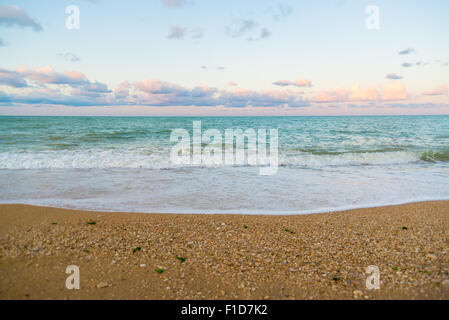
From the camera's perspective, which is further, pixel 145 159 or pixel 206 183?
pixel 145 159

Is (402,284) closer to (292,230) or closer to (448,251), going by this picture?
(448,251)

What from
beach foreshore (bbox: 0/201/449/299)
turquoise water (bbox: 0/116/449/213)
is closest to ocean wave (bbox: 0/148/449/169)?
turquoise water (bbox: 0/116/449/213)

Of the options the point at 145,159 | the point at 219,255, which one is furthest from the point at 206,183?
the point at 145,159

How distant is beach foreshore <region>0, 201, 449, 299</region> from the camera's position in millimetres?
3355

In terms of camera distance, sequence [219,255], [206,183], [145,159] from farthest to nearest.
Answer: [145,159] → [206,183] → [219,255]

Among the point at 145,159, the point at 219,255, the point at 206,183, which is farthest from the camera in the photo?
the point at 145,159

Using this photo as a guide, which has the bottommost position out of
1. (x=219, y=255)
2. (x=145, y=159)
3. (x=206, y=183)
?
(x=219, y=255)

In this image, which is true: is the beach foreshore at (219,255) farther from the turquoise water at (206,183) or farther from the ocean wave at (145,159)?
the ocean wave at (145,159)

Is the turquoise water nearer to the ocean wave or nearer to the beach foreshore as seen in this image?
the ocean wave

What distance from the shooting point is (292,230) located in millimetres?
5320

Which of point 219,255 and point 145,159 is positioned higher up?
point 145,159

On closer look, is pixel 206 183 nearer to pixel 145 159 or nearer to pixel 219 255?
pixel 219 255

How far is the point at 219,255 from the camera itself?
420cm

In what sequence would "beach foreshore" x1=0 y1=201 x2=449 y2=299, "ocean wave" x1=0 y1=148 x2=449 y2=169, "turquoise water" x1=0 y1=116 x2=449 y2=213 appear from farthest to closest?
"ocean wave" x1=0 y1=148 x2=449 y2=169 → "turquoise water" x1=0 y1=116 x2=449 y2=213 → "beach foreshore" x1=0 y1=201 x2=449 y2=299
